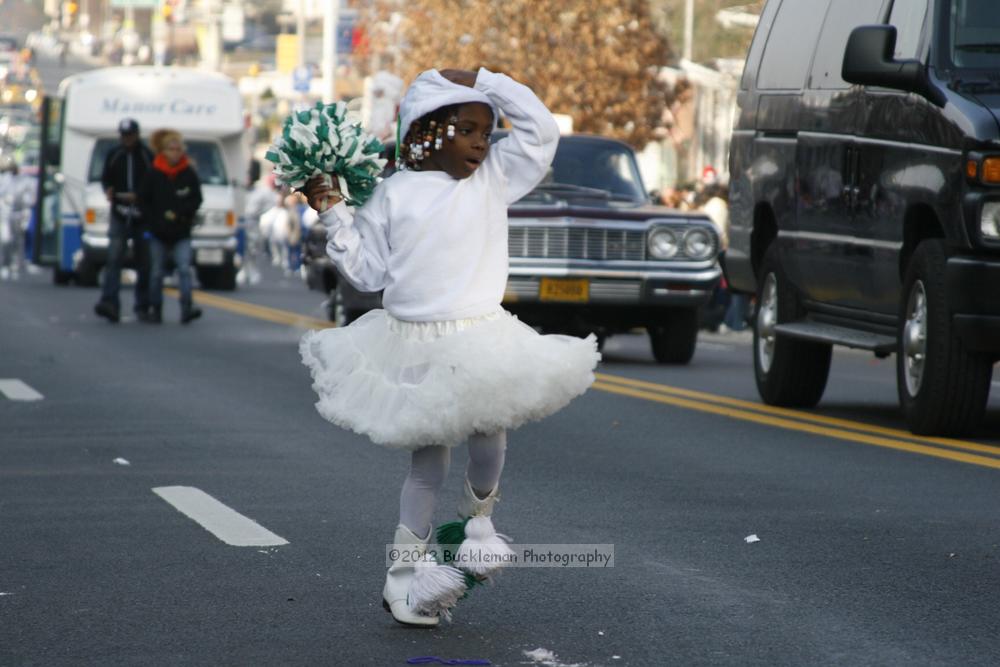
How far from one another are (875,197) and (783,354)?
5.66ft

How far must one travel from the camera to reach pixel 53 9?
586 ft

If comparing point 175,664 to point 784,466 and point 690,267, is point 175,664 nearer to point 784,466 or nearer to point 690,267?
point 784,466

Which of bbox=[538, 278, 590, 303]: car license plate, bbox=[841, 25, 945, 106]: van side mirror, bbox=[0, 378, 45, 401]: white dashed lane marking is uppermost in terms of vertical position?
bbox=[841, 25, 945, 106]: van side mirror

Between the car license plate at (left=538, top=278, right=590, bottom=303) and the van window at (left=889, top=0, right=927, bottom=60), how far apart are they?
5669 mm

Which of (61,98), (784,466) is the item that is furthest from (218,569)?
(61,98)

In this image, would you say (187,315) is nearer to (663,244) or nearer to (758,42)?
(663,244)

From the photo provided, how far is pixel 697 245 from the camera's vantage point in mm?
17484

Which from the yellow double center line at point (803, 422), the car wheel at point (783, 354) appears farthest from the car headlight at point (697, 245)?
the car wheel at point (783, 354)

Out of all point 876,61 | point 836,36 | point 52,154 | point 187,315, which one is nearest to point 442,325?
point 876,61

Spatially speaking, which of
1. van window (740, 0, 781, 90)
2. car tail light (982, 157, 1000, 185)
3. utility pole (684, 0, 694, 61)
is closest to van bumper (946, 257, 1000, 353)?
car tail light (982, 157, 1000, 185)

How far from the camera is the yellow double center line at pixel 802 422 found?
10.6m

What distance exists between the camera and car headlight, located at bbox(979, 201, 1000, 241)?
10.5 meters

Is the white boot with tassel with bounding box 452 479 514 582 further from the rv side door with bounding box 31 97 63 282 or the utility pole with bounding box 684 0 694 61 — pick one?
the utility pole with bounding box 684 0 694 61

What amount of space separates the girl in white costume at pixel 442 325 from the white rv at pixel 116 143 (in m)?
24.3
